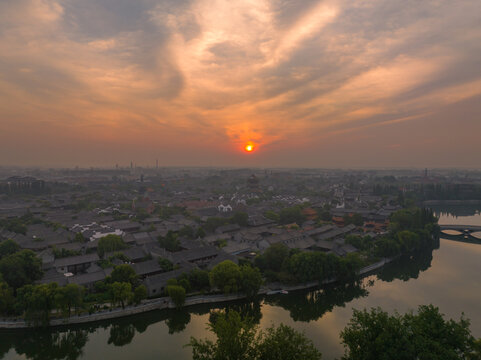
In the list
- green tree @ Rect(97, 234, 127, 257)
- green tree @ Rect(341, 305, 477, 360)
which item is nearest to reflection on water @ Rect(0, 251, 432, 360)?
green tree @ Rect(341, 305, 477, 360)

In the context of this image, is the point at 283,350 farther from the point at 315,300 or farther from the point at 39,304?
the point at 39,304

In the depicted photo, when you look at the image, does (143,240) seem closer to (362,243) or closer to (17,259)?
(17,259)

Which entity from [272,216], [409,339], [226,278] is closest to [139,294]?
[226,278]

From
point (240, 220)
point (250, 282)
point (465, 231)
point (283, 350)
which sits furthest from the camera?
point (240, 220)

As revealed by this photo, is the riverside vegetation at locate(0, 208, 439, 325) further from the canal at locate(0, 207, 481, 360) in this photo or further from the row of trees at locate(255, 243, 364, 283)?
the canal at locate(0, 207, 481, 360)

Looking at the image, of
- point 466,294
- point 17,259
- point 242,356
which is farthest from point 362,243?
point 17,259
